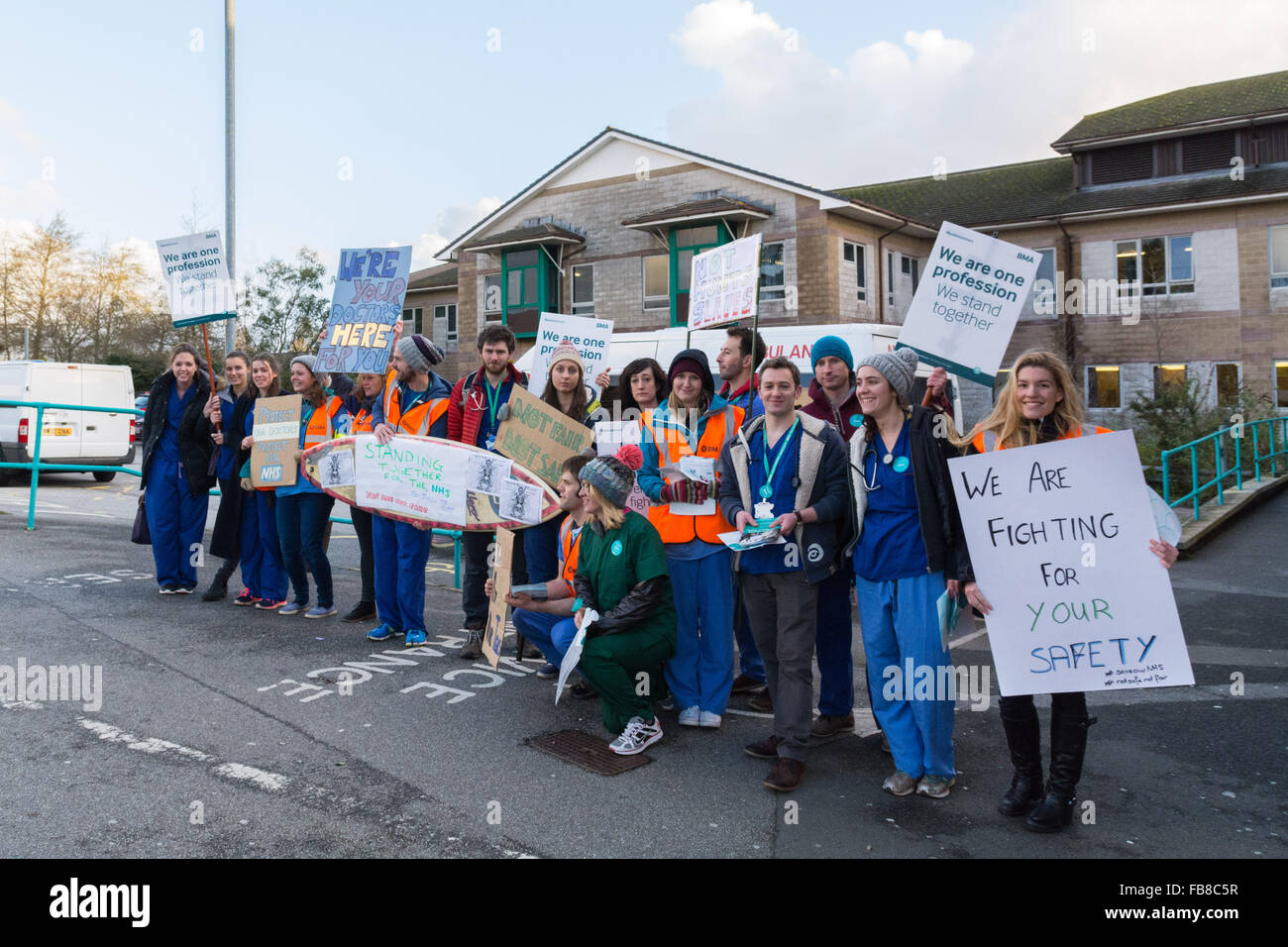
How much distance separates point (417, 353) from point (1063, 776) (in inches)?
203

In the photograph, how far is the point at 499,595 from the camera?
19.4 feet

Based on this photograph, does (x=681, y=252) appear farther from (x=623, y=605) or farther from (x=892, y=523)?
(x=892, y=523)

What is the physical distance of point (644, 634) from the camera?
5.19 meters

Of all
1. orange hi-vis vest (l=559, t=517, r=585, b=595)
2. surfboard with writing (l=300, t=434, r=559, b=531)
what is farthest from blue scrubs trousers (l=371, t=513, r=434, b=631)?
orange hi-vis vest (l=559, t=517, r=585, b=595)

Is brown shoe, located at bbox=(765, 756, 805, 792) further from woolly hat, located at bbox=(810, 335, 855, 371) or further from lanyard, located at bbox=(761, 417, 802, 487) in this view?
woolly hat, located at bbox=(810, 335, 855, 371)

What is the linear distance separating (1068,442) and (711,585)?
2108 millimetres

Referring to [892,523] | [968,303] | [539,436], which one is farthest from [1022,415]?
[539,436]

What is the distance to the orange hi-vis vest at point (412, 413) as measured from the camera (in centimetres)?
739

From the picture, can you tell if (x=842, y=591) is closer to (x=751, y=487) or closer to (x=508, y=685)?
(x=751, y=487)

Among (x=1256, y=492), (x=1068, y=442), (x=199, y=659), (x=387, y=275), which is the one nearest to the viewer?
(x=1068, y=442)

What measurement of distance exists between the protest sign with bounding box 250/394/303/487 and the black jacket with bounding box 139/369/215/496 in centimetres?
80

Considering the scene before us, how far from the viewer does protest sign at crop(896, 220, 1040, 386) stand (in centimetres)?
530

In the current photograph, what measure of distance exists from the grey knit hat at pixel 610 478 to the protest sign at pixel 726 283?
1477 mm
